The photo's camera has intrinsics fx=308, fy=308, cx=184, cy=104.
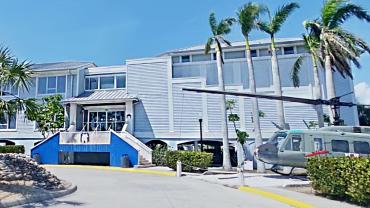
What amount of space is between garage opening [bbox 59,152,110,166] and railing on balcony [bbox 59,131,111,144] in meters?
1.88

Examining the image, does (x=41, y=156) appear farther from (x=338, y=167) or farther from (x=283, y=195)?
(x=338, y=167)

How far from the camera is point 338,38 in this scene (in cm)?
1566

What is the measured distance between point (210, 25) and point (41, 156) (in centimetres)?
1772

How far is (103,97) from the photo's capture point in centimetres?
2780

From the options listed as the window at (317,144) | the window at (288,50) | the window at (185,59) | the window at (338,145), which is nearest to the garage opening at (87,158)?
the window at (185,59)

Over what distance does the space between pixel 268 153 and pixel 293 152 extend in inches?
50.0

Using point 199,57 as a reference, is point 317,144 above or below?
below

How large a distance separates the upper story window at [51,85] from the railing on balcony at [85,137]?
5983 mm

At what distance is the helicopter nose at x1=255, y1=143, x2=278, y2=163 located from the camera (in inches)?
643

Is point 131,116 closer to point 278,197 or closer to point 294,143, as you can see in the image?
point 294,143

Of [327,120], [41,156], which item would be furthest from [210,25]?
[41,156]

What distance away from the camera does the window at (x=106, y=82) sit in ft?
98.7

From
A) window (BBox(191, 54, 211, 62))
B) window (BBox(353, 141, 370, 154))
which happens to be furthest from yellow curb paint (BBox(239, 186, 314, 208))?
A: window (BBox(191, 54, 211, 62))

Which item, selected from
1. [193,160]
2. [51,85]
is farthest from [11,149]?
[193,160]
